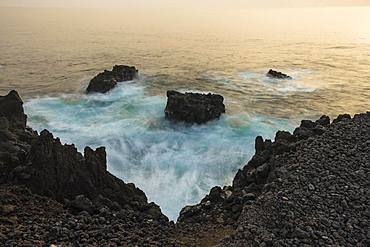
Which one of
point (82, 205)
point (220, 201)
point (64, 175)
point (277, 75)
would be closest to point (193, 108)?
point (220, 201)

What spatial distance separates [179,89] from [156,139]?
514 inches

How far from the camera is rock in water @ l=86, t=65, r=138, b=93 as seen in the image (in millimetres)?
37500

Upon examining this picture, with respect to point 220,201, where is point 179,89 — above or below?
below

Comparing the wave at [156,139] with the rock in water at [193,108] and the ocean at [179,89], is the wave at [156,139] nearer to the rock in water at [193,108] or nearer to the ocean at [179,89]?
the ocean at [179,89]

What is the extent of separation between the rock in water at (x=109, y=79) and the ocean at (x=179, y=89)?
95 centimetres

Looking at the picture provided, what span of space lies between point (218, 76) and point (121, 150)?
73.3 ft

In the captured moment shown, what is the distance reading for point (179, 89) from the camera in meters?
38.5

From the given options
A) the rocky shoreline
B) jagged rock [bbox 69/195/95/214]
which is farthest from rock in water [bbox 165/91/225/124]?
jagged rock [bbox 69/195/95/214]

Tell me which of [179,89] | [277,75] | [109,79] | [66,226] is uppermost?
[66,226]

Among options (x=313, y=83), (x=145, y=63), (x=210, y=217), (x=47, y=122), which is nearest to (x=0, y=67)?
(x=145, y=63)

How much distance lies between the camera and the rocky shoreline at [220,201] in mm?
A: 9977

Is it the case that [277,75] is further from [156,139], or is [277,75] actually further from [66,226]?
[66,226]

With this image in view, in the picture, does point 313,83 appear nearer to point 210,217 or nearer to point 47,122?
point 47,122

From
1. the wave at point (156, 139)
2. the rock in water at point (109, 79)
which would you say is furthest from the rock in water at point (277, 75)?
the wave at point (156, 139)
